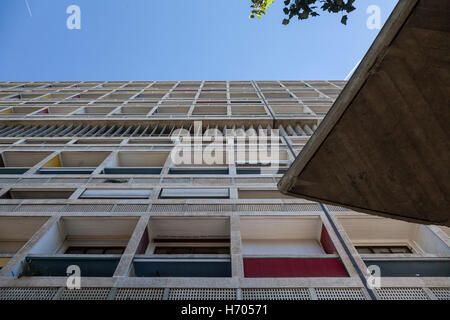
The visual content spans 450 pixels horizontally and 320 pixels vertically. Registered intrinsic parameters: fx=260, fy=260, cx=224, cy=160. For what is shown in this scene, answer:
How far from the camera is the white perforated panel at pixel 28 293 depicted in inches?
234

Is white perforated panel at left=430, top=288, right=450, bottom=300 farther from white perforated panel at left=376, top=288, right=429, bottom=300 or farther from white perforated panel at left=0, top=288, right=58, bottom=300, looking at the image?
white perforated panel at left=0, top=288, right=58, bottom=300

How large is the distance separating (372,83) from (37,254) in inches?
341

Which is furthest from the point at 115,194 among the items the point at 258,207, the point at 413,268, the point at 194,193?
the point at 413,268

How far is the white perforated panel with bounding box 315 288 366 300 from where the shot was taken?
5.90 meters

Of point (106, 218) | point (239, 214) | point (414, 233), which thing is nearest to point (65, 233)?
point (106, 218)

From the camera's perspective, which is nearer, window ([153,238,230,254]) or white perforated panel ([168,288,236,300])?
white perforated panel ([168,288,236,300])

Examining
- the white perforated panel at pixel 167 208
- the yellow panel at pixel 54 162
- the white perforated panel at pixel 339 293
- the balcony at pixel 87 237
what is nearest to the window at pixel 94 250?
the balcony at pixel 87 237

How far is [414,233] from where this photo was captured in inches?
336

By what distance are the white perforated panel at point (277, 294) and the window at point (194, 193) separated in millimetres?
4092

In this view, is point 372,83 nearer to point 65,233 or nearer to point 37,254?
point 37,254

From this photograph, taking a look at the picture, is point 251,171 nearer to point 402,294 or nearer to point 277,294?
point 277,294

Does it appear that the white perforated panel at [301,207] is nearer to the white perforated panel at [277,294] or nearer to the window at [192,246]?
the window at [192,246]

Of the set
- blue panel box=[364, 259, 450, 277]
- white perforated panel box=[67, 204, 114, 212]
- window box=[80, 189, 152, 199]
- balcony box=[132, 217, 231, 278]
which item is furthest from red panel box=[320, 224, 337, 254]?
white perforated panel box=[67, 204, 114, 212]

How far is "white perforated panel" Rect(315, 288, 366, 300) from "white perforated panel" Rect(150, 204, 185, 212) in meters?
4.84
